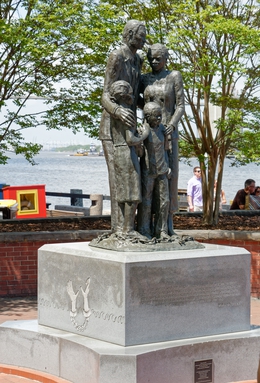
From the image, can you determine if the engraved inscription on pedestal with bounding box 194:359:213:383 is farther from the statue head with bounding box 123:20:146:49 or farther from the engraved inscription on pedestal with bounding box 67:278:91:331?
the statue head with bounding box 123:20:146:49

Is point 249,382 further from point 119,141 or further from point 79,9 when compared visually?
point 79,9

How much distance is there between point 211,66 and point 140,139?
5.44 m

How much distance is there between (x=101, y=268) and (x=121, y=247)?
40 cm

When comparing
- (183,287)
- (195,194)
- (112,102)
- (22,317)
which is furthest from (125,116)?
(195,194)

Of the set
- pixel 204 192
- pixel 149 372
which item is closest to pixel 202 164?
pixel 204 192

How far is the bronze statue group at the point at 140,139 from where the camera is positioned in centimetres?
872

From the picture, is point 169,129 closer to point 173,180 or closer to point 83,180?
point 173,180

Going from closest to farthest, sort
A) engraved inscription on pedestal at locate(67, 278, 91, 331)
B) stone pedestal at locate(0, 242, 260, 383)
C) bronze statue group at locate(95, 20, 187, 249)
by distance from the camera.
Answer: stone pedestal at locate(0, 242, 260, 383)
engraved inscription on pedestal at locate(67, 278, 91, 331)
bronze statue group at locate(95, 20, 187, 249)

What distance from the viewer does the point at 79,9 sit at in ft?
47.8

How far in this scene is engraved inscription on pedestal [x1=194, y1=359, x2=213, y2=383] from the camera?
318 inches

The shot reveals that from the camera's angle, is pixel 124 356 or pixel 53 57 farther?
pixel 53 57

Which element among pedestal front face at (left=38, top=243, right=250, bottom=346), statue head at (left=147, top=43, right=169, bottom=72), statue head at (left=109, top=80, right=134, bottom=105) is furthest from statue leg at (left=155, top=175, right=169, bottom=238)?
statue head at (left=147, top=43, right=169, bottom=72)

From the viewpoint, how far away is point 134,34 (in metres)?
9.05

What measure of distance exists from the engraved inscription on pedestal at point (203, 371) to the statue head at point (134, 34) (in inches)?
133
